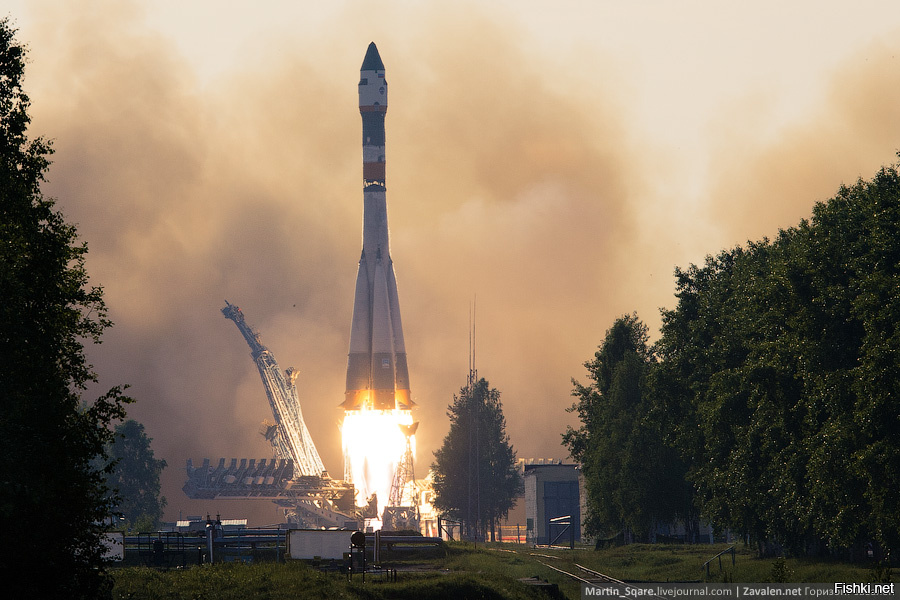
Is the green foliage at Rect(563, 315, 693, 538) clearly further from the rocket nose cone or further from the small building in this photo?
the rocket nose cone

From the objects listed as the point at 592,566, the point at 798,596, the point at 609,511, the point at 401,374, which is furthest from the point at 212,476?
the point at 798,596

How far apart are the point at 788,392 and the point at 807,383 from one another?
14.9 ft

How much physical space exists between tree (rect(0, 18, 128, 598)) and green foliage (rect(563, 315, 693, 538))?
49858 millimetres

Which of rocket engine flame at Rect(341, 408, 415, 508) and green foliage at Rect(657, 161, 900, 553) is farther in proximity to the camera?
rocket engine flame at Rect(341, 408, 415, 508)

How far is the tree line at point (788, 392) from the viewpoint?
48.3 metres

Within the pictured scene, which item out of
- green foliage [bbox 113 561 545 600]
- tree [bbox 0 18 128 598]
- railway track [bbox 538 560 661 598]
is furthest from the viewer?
railway track [bbox 538 560 661 598]

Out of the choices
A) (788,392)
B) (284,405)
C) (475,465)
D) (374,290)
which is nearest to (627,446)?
(788,392)

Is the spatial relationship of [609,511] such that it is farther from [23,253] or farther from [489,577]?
[23,253]

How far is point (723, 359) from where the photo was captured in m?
67.0

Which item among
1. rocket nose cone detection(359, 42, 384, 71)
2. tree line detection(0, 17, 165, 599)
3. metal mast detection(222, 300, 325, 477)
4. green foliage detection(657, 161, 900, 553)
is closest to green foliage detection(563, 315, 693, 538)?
green foliage detection(657, 161, 900, 553)

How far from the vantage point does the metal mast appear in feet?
566

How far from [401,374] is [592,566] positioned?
9232cm

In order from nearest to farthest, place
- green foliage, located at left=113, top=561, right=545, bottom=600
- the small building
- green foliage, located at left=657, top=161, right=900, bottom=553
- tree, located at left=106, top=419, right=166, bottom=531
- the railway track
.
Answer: green foliage, located at left=113, top=561, right=545, bottom=600, the railway track, green foliage, located at left=657, top=161, right=900, bottom=553, the small building, tree, located at left=106, top=419, right=166, bottom=531

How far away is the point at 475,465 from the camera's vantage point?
5374 inches
